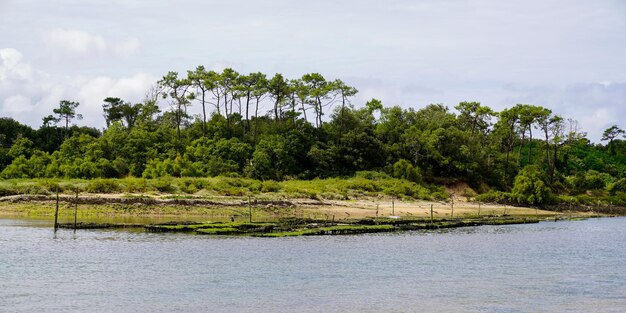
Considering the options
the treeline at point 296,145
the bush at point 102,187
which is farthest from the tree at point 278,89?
the bush at point 102,187

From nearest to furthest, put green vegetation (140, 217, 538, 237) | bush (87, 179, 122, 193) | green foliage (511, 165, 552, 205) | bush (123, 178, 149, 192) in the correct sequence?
green vegetation (140, 217, 538, 237) → bush (87, 179, 122, 193) → bush (123, 178, 149, 192) → green foliage (511, 165, 552, 205)

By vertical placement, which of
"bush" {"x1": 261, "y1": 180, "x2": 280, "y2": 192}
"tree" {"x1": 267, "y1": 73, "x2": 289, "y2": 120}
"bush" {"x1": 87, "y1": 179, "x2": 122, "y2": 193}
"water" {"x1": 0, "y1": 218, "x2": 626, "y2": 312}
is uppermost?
"tree" {"x1": 267, "y1": 73, "x2": 289, "y2": 120}

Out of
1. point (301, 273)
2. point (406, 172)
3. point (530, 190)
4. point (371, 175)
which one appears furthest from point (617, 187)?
point (301, 273)

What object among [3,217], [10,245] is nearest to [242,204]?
[3,217]

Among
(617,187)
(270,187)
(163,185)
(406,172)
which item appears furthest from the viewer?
(617,187)

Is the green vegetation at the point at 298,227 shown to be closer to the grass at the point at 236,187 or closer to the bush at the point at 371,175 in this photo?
the grass at the point at 236,187

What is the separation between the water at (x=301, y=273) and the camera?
28.1 metres

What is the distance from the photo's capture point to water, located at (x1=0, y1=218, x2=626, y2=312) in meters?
28.1

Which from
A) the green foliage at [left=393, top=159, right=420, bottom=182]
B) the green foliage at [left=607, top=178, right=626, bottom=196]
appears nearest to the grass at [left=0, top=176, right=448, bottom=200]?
the green foliage at [left=393, top=159, right=420, bottom=182]

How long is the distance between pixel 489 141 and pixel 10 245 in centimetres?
8264

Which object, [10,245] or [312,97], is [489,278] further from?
[312,97]

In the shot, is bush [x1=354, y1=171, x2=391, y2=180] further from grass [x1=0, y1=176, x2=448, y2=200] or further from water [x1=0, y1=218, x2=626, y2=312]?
water [x1=0, y1=218, x2=626, y2=312]

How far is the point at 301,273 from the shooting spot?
1403 inches

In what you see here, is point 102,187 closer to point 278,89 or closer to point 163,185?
point 163,185
